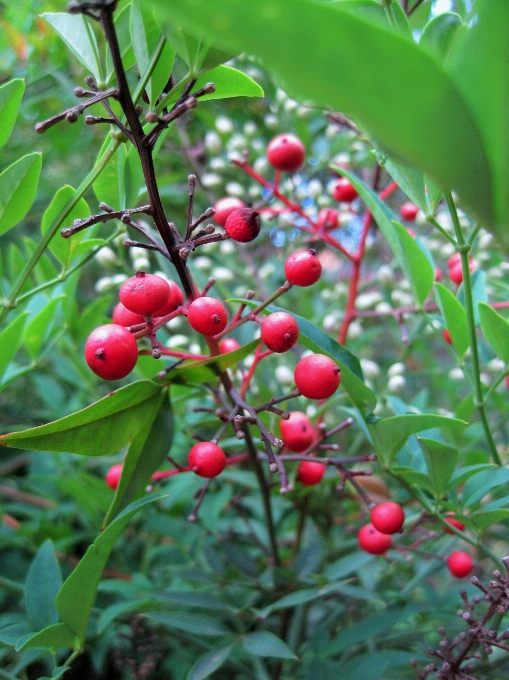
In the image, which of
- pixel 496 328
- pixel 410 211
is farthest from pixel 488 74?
pixel 410 211

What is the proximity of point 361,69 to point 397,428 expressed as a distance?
0.34 metres

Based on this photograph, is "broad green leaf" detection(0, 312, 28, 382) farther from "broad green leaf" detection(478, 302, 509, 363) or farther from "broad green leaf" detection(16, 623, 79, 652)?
"broad green leaf" detection(478, 302, 509, 363)

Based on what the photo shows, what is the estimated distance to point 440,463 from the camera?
502 millimetres

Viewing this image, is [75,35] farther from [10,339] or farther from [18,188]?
[10,339]

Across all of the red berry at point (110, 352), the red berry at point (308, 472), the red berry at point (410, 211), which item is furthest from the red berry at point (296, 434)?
the red berry at point (410, 211)

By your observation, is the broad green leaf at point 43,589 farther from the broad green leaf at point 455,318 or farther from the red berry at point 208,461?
the broad green leaf at point 455,318

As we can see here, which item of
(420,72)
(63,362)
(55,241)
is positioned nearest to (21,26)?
(63,362)

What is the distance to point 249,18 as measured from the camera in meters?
0.21

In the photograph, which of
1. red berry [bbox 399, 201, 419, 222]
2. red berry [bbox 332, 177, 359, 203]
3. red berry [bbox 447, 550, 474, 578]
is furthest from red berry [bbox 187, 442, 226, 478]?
→ red berry [bbox 399, 201, 419, 222]

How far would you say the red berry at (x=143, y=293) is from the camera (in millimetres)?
396

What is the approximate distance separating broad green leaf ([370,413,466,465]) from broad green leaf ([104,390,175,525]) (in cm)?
19

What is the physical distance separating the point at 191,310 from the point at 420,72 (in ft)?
0.78

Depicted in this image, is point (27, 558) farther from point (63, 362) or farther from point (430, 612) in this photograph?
point (430, 612)

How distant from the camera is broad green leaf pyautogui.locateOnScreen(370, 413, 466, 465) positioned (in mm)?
452
